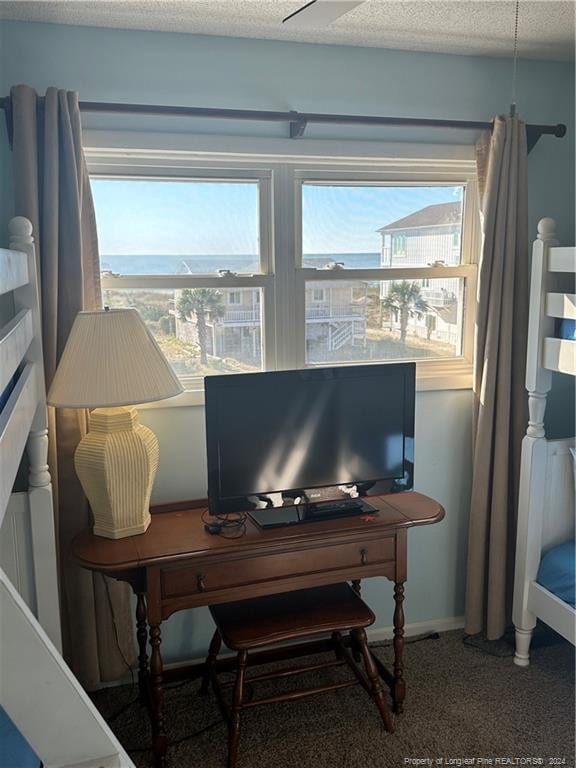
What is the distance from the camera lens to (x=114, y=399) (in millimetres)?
1916

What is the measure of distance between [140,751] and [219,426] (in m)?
1.11

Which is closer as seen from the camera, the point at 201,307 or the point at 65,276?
the point at 65,276

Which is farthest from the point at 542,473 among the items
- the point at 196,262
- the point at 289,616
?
the point at 196,262

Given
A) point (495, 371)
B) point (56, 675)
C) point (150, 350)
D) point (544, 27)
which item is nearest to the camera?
point (56, 675)

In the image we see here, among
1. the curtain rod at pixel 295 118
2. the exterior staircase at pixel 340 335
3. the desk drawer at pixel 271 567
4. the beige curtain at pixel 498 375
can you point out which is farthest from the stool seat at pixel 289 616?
the curtain rod at pixel 295 118

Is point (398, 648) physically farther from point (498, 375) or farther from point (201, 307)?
point (201, 307)

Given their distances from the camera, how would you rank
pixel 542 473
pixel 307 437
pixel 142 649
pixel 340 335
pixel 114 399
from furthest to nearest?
pixel 340 335
pixel 542 473
pixel 142 649
pixel 307 437
pixel 114 399

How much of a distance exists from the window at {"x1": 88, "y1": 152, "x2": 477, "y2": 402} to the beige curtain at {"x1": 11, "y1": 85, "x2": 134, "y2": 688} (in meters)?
0.22

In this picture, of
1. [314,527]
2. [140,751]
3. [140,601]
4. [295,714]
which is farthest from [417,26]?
[140,751]

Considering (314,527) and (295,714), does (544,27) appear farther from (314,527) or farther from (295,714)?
(295,714)

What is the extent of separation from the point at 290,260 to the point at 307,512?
96 cm

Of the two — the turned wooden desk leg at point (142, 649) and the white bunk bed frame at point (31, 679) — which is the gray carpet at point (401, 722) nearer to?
the turned wooden desk leg at point (142, 649)

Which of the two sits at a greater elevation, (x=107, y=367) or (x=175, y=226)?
(x=175, y=226)

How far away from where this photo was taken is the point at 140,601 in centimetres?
231
